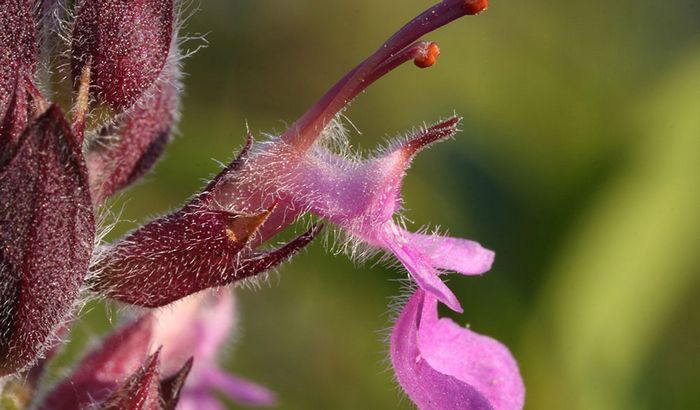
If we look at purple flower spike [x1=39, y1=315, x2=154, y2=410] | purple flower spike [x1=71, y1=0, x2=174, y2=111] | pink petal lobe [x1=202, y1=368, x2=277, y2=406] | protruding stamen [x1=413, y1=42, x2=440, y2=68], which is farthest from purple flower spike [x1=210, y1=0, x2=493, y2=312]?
pink petal lobe [x1=202, y1=368, x2=277, y2=406]

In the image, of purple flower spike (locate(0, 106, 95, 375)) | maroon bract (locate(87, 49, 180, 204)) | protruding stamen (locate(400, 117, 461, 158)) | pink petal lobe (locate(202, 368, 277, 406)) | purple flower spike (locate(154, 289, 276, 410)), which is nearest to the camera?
purple flower spike (locate(0, 106, 95, 375))

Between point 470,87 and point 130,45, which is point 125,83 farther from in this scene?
point 470,87

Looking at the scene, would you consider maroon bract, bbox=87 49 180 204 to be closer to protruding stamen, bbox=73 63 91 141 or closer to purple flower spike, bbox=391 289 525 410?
protruding stamen, bbox=73 63 91 141

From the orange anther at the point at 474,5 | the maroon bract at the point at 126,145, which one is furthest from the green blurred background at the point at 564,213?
the orange anther at the point at 474,5

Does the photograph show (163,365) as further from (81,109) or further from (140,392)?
(81,109)

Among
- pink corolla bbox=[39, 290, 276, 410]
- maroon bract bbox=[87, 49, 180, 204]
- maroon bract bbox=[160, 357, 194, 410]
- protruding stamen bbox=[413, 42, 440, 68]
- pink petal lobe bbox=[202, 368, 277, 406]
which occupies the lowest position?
pink petal lobe bbox=[202, 368, 277, 406]

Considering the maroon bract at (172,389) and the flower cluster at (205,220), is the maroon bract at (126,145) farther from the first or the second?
the maroon bract at (172,389)

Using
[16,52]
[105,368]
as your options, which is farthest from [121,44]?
[105,368]

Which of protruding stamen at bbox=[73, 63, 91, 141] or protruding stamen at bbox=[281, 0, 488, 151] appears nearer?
protruding stamen at bbox=[73, 63, 91, 141]

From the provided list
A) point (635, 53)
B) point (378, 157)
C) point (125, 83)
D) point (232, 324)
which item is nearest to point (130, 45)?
point (125, 83)
